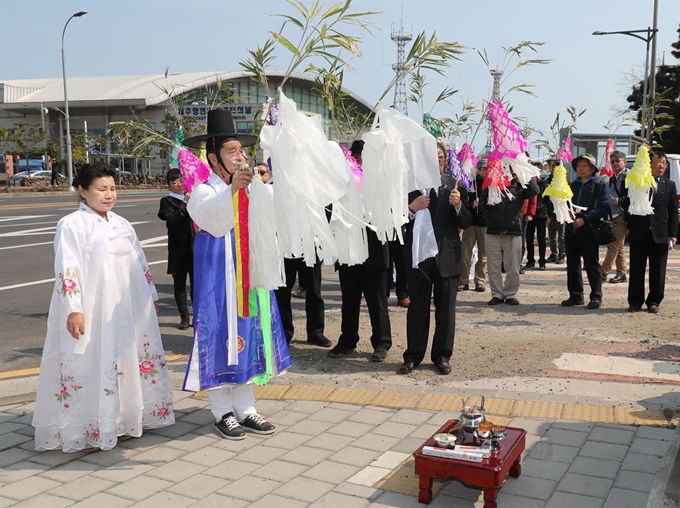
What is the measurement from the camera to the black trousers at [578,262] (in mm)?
8695

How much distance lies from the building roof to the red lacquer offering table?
55.9 metres

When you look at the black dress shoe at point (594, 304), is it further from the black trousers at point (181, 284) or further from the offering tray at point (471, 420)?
A: the offering tray at point (471, 420)

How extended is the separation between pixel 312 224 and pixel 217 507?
62.7 inches

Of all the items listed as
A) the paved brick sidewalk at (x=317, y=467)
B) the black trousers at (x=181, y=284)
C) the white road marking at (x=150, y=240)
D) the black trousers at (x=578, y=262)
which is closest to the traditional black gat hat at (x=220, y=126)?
the paved brick sidewalk at (x=317, y=467)

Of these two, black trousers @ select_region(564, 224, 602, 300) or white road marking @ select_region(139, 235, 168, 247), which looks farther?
white road marking @ select_region(139, 235, 168, 247)

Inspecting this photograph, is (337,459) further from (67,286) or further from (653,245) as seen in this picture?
(653,245)

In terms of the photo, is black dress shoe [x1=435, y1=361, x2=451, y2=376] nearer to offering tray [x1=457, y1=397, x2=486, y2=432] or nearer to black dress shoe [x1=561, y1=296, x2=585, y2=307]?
offering tray [x1=457, y1=397, x2=486, y2=432]

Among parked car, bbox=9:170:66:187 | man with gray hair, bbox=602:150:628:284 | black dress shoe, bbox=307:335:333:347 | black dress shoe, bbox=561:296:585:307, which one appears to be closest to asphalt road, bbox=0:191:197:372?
black dress shoe, bbox=307:335:333:347

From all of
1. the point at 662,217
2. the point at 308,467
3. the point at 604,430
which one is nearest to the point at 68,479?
the point at 308,467

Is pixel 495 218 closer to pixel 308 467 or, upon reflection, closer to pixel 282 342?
pixel 282 342

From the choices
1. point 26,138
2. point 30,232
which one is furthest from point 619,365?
point 26,138

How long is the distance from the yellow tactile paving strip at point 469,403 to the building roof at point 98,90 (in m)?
54.1

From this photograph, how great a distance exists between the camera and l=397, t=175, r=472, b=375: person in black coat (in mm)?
5898

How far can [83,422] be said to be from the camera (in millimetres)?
4375
